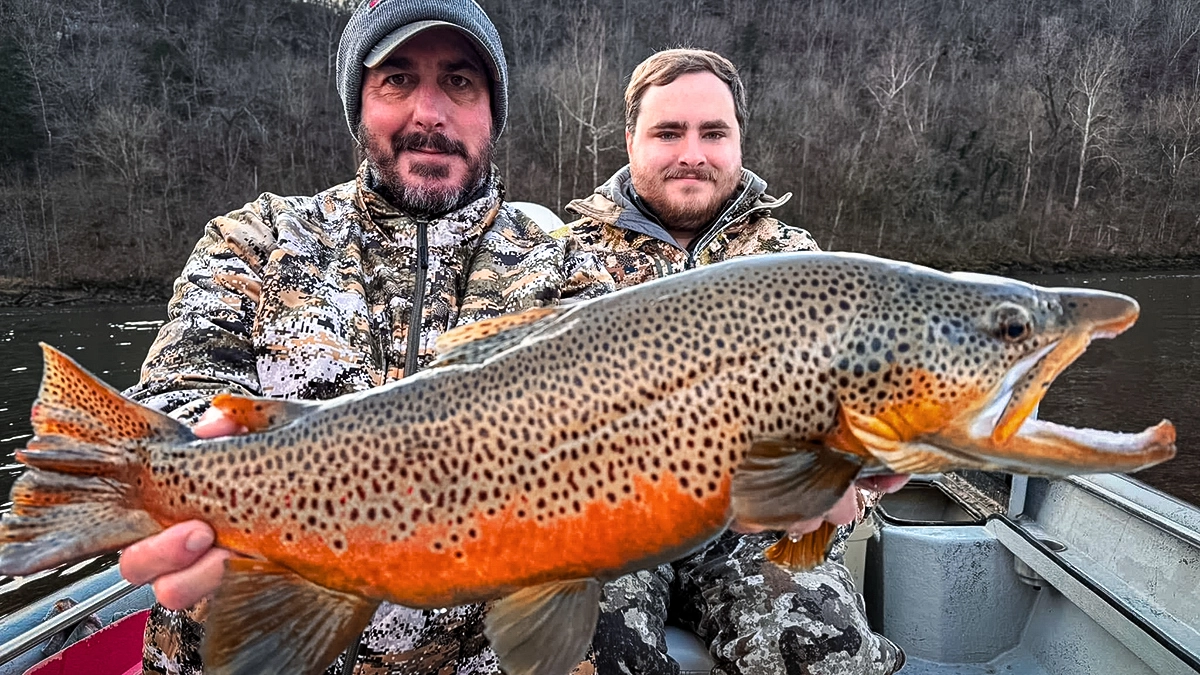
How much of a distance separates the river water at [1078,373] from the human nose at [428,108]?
7959 millimetres

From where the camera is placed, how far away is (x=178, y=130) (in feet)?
163

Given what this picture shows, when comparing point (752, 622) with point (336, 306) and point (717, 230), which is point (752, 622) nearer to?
point (336, 306)

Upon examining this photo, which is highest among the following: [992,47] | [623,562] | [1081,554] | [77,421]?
[992,47]

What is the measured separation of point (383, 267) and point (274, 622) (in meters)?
1.69

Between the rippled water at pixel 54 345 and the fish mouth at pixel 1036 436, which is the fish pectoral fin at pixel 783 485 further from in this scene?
the rippled water at pixel 54 345

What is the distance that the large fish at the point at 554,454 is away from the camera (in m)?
1.87

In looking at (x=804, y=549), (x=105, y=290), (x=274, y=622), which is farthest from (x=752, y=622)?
(x=105, y=290)

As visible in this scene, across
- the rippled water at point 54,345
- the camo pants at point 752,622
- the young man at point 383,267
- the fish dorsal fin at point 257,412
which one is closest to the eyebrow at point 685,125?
the young man at point 383,267

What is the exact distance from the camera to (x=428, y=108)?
11.5 feet

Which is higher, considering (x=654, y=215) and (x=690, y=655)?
(x=654, y=215)

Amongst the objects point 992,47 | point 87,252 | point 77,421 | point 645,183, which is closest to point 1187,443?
point 645,183

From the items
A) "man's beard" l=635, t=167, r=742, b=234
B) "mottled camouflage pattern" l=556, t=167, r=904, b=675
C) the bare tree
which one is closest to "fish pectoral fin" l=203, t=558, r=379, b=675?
"mottled camouflage pattern" l=556, t=167, r=904, b=675

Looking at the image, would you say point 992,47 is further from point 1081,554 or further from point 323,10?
point 1081,554

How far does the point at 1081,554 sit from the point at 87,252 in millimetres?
46341
